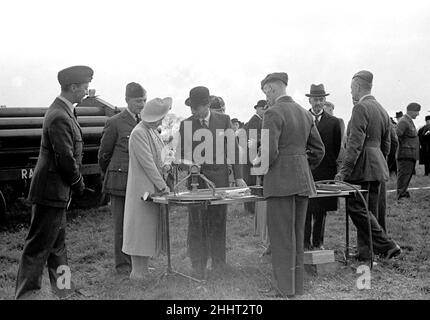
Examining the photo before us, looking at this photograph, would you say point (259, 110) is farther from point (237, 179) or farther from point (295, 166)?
point (295, 166)

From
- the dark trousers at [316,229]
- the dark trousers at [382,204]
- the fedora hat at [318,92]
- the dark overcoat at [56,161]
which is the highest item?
the fedora hat at [318,92]

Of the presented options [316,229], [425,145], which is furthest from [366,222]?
[425,145]

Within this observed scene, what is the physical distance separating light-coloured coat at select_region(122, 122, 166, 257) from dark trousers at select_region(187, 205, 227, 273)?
52 centimetres

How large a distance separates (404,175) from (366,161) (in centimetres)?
568

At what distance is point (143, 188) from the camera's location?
5910 mm

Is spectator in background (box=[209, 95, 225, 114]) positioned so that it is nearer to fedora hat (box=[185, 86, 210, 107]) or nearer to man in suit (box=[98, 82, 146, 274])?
fedora hat (box=[185, 86, 210, 107])

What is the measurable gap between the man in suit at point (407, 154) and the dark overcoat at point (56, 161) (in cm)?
852

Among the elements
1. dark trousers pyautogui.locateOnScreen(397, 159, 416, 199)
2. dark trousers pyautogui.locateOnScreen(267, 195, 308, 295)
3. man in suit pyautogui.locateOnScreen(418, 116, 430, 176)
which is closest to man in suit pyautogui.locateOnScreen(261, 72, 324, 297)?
dark trousers pyautogui.locateOnScreen(267, 195, 308, 295)

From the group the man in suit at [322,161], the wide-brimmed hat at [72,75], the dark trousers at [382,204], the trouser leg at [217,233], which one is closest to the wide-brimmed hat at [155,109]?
the wide-brimmed hat at [72,75]

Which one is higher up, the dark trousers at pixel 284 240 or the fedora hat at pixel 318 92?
the fedora hat at pixel 318 92

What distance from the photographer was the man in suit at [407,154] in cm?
1197

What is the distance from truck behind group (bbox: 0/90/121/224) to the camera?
30.0 feet

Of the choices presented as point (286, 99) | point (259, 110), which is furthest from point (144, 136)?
point (259, 110)

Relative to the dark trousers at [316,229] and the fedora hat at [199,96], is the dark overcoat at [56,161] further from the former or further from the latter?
the dark trousers at [316,229]
